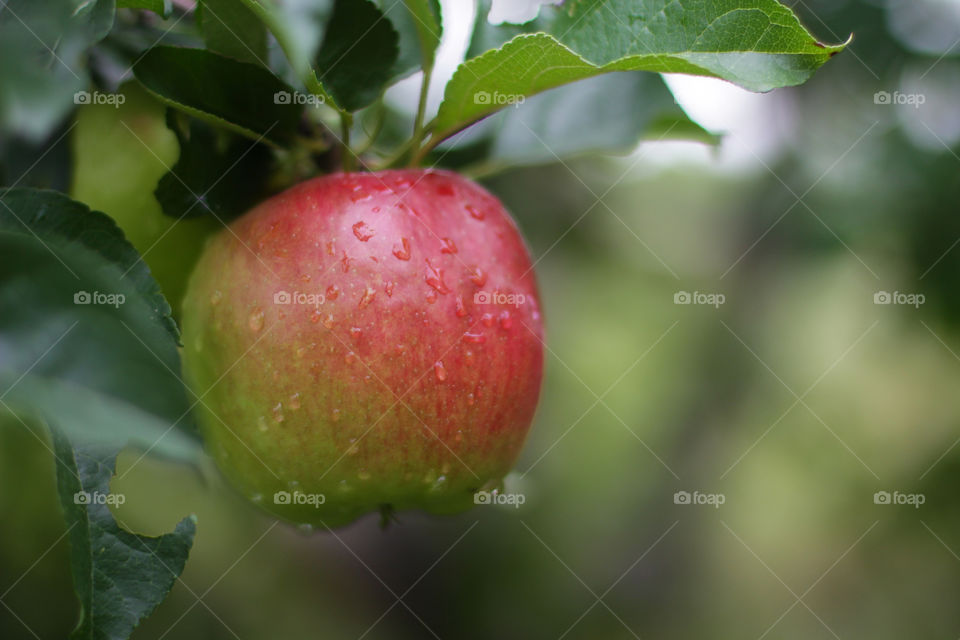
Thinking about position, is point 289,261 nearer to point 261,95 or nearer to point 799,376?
point 261,95

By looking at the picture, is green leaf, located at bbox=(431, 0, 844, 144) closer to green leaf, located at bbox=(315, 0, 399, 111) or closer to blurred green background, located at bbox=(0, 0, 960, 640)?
green leaf, located at bbox=(315, 0, 399, 111)

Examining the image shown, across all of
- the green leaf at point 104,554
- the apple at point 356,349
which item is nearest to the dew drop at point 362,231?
the apple at point 356,349

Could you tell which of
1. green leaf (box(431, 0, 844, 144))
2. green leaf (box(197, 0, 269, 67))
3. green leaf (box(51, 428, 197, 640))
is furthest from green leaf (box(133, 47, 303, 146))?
green leaf (box(51, 428, 197, 640))

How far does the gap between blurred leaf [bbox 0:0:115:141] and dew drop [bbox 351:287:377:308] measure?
0.73 feet

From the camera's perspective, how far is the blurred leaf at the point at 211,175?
0.58 meters

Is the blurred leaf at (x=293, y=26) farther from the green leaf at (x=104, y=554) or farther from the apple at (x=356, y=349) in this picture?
the green leaf at (x=104, y=554)

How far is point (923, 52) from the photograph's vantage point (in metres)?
1.41

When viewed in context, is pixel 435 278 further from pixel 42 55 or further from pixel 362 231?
pixel 42 55

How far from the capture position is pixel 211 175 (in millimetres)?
601

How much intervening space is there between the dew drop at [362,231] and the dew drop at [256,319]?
0.30ft

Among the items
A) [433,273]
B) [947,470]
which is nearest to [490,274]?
[433,273]

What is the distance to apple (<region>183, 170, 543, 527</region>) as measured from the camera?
0.54 meters

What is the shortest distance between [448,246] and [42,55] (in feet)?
0.97

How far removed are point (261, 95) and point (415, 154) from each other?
0.50 feet
